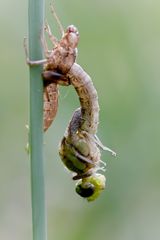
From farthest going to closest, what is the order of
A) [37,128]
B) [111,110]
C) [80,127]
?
[111,110] → [80,127] → [37,128]

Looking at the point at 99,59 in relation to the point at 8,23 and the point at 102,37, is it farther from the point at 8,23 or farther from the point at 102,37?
the point at 8,23

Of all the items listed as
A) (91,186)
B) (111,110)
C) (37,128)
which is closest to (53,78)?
(37,128)

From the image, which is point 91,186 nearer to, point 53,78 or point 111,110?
point 53,78

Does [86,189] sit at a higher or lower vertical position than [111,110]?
higher

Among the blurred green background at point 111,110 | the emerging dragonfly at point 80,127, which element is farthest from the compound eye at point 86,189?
the blurred green background at point 111,110

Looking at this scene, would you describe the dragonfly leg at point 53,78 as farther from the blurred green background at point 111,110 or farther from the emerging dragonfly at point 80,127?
the blurred green background at point 111,110

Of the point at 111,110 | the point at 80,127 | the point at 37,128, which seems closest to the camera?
the point at 37,128

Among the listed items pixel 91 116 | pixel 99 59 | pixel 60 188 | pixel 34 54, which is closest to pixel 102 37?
pixel 99 59
